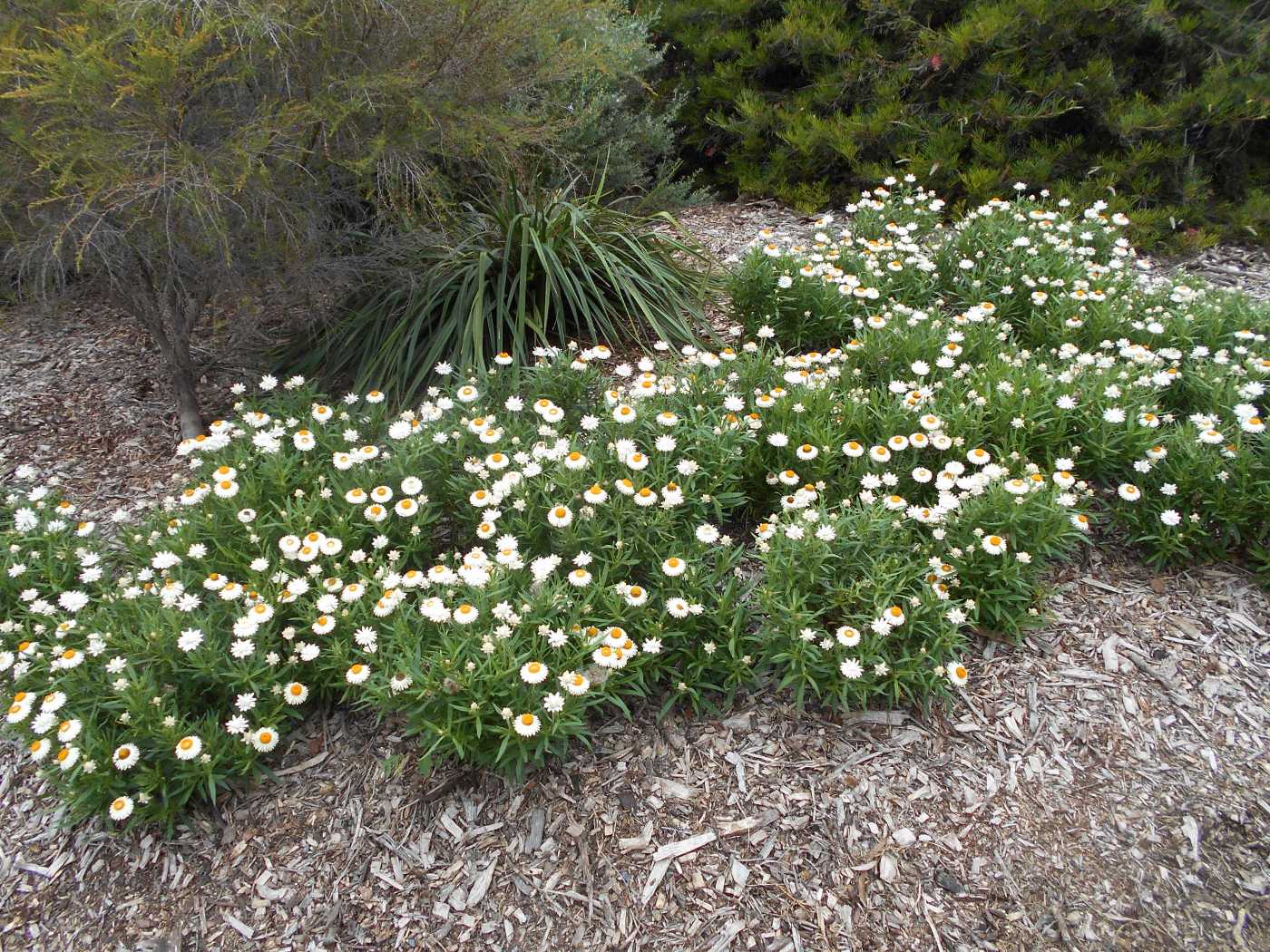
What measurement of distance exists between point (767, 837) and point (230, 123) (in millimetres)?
3191

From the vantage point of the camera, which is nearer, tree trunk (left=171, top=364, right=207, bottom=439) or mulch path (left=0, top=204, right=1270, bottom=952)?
mulch path (left=0, top=204, right=1270, bottom=952)

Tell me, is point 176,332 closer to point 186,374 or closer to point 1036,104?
point 186,374

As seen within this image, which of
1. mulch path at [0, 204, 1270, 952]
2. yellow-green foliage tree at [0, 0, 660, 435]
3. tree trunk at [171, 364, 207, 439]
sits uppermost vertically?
yellow-green foliage tree at [0, 0, 660, 435]

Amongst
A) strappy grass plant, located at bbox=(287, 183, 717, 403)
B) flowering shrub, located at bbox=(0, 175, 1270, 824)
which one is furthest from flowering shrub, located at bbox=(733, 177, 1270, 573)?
strappy grass plant, located at bbox=(287, 183, 717, 403)

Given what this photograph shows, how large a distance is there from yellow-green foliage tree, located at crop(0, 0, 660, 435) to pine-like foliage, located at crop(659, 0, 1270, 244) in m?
2.50

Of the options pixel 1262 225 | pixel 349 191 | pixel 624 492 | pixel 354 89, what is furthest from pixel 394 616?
pixel 1262 225

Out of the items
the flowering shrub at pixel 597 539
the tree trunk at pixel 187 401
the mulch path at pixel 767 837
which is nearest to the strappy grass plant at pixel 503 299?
the flowering shrub at pixel 597 539

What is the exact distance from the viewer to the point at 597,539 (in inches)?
105

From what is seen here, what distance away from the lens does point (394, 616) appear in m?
2.50

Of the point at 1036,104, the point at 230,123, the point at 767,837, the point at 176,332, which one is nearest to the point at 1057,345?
the point at 1036,104

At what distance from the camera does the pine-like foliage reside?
5.05 meters

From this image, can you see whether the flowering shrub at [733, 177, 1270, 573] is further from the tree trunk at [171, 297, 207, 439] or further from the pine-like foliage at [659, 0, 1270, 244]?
the tree trunk at [171, 297, 207, 439]

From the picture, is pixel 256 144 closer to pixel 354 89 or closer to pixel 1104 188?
pixel 354 89

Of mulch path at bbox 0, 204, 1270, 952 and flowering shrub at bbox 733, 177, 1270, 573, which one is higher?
flowering shrub at bbox 733, 177, 1270, 573
